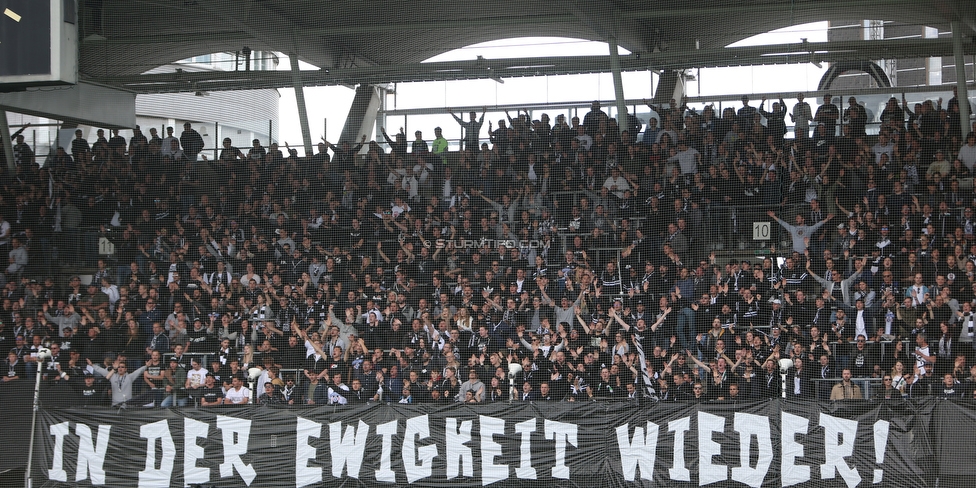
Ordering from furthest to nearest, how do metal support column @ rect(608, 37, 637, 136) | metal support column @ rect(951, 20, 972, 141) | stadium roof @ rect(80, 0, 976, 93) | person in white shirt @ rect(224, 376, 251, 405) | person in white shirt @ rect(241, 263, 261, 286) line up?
metal support column @ rect(608, 37, 637, 136)
stadium roof @ rect(80, 0, 976, 93)
person in white shirt @ rect(241, 263, 261, 286)
metal support column @ rect(951, 20, 972, 141)
person in white shirt @ rect(224, 376, 251, 405)

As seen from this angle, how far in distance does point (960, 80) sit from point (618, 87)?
5.12 m

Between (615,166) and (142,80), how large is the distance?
348 inches

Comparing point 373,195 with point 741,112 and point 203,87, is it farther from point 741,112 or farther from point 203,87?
point 741,112

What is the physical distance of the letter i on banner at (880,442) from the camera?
31.8 ft

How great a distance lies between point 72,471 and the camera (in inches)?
417

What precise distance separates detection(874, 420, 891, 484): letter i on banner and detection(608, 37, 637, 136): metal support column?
7.21 m

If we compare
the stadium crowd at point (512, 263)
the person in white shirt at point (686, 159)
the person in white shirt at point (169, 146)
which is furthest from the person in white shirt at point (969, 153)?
the person in white shirt at point (169, 146)

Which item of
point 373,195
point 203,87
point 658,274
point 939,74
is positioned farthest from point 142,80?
point 939,74

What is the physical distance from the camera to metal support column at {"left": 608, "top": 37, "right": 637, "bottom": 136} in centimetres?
1566

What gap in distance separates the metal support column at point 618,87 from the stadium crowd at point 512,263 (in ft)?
0.68

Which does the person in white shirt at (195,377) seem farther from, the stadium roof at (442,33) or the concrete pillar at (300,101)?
the stadium roof at (442,33)

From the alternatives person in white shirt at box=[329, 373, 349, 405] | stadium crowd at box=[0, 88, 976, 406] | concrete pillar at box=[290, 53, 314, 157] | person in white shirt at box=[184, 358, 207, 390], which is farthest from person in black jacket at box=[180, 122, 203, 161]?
person in white shirt at box=[329, 373, 349, 405]

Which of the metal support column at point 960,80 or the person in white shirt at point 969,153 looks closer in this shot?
the person in white shirt at point 969,153

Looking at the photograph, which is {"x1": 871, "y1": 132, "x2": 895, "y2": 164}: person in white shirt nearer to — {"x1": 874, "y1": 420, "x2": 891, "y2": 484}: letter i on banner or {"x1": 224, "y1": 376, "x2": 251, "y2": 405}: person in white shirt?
{"x1": 874, "y1": 420, "x2": 891, "y2": 484}: letter i on banner
